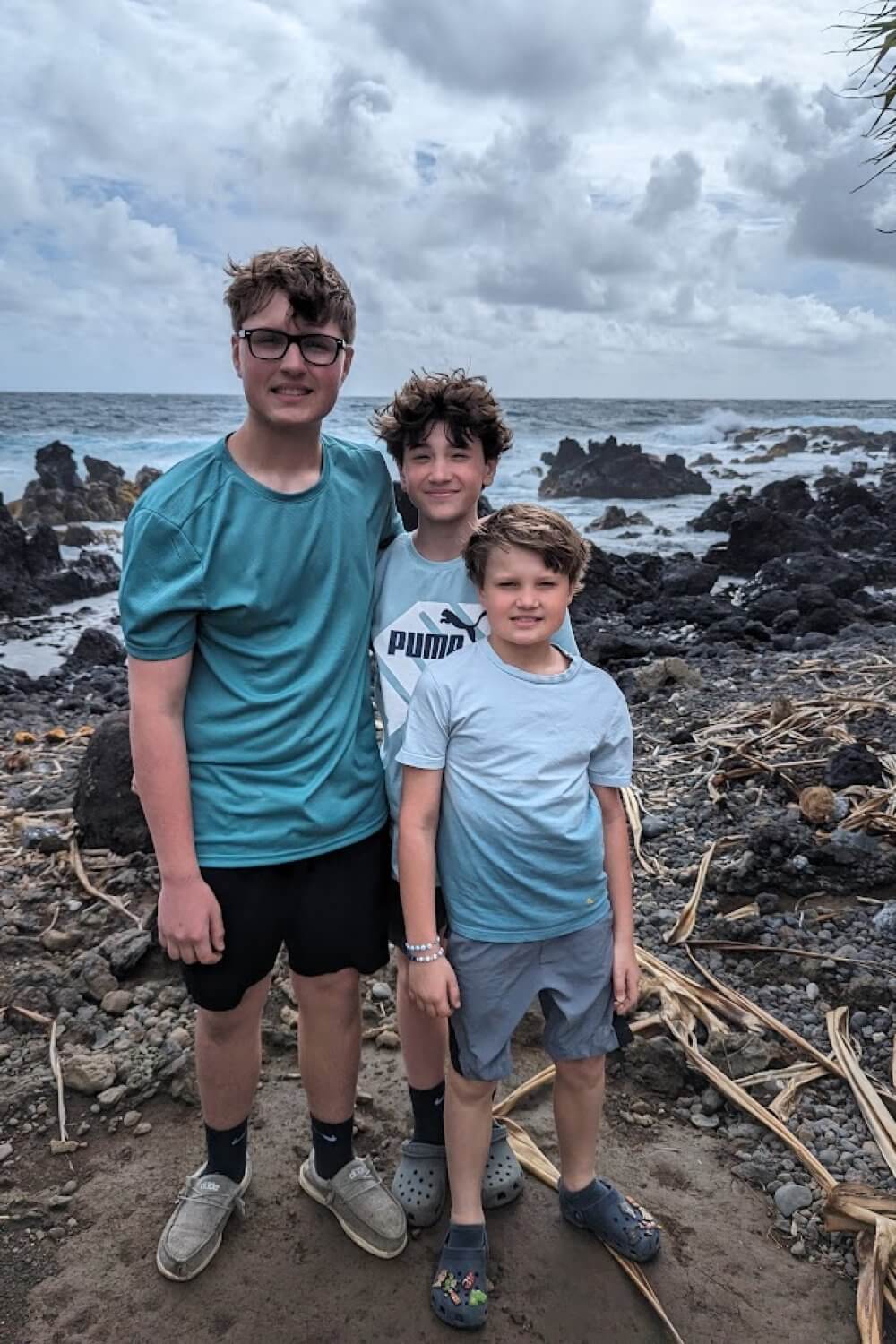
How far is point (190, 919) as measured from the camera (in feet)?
7.55

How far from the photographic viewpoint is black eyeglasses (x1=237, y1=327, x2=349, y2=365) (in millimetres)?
2262

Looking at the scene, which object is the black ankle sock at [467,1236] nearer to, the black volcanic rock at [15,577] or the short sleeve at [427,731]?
the short sleeve at [427,731]

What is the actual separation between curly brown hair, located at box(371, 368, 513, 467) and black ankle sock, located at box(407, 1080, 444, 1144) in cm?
175

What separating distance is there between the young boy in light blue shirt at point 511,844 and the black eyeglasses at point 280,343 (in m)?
0.55

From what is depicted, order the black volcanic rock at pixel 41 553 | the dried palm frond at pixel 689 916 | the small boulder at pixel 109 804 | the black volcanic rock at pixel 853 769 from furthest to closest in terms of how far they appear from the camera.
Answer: the black volcanic rock at pixel 41 553 < the black volcanic rock at pixel 853 769 < the small boulder at pixel 109 804 < the dried palm frond at pixel 689 916

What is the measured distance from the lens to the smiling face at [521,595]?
7.61 ft

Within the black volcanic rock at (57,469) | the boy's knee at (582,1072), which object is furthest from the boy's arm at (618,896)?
the black volcanic rock at (57,469)

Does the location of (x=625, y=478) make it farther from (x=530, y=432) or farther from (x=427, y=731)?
(x=427, y=731)

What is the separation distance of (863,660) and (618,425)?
57.7m

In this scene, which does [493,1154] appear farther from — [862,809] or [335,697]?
[862,809]

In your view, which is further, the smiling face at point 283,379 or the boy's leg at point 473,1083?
the boy's leg at point 473,1083

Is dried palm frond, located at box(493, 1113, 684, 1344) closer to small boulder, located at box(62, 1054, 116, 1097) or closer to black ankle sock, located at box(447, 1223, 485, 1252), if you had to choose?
black ankle sock, located at box(447, 1223, 485, 1252)

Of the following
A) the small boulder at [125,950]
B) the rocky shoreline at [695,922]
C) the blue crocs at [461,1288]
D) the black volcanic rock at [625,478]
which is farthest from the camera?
the black volcanic rock at [625,478]

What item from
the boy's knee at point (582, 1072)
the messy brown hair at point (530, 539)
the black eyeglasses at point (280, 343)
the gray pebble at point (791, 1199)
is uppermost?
the black eyeglasses at point (280, 343)
